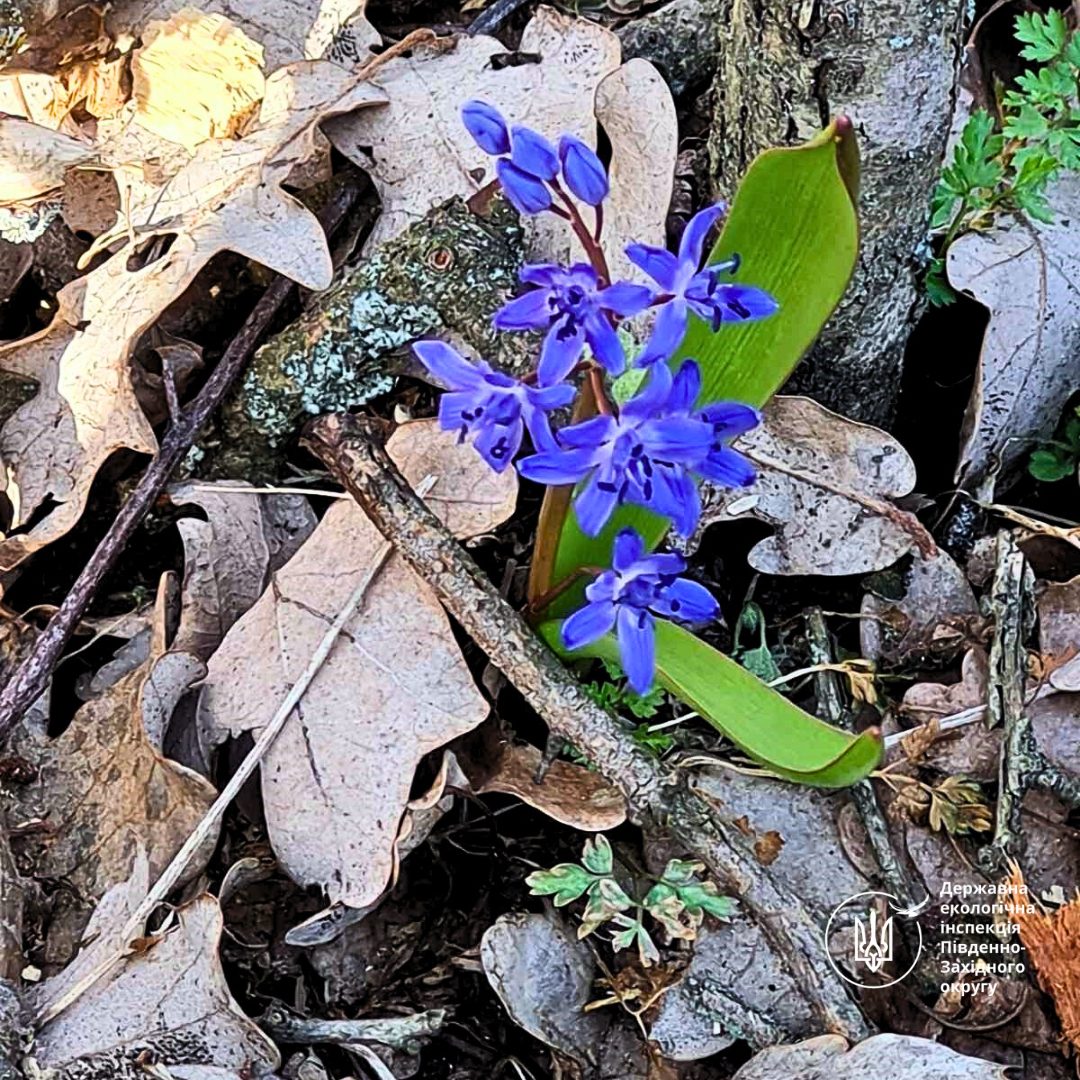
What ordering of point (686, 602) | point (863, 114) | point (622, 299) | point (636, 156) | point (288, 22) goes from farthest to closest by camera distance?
point (288, 22) → point (636, 156) → point (863, 114) → point (686, 602) → point (622, 299)

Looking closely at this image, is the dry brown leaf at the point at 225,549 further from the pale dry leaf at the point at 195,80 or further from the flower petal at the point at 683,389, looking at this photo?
the flower petal at the point at 683,389

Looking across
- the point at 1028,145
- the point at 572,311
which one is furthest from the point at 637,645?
the point at 1028,145

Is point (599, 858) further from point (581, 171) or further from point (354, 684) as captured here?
point (581, 171)

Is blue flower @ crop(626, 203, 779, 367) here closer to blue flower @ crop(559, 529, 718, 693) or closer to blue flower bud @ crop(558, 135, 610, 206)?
blue flower bud @ crop(558, 135, 610, 206)

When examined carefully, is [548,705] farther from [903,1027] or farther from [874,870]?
[903,1027]

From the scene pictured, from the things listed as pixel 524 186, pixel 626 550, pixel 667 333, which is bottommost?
pixel 626 550

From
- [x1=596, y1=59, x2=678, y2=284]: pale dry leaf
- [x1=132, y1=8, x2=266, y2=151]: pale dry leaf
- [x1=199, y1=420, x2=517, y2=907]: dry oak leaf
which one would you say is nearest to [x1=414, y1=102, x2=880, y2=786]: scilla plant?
[x1=199, y1=420, x2=517, y2=907]: dry oak leaf
